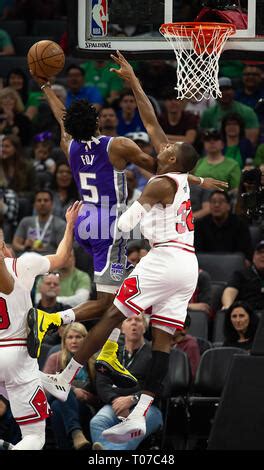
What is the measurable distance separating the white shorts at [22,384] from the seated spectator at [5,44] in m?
8.36

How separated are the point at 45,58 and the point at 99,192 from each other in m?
1.13

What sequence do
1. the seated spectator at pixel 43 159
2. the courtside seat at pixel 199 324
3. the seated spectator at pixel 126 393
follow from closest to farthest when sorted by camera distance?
the seated spectator at pixel 126 393, the courtside seat at pixel 199 324, the seated spectator at pixel 43 159

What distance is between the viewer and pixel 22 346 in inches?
366

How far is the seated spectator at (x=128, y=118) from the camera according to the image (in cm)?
1480

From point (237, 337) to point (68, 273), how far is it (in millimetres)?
2013

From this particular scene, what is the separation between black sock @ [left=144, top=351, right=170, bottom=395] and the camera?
30.4 feet

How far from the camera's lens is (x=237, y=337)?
11.8 meters

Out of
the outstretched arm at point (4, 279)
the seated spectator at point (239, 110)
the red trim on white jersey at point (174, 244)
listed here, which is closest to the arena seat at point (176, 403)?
the red trim on white jersey at point (174, 244)

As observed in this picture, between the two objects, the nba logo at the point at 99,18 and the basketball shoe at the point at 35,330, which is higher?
the nba logo at the point at 99,18

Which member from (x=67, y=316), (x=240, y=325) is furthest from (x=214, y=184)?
(x=240, y=325)

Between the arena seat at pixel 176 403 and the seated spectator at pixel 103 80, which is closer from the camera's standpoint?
the arena seat at pixel 176 403

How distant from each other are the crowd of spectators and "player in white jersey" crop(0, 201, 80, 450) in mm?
1547

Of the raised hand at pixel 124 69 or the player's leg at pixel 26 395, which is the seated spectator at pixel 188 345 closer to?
the player's leg at pixel 26 395

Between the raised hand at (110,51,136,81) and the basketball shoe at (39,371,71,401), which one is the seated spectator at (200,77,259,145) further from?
the basketball shoe at (39,371,71,401)
